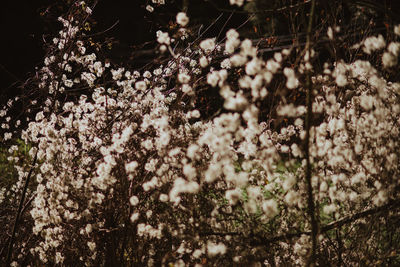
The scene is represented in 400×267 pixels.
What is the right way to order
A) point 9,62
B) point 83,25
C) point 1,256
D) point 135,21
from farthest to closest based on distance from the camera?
point 135,21 < point 9,62 < point 83,25 < point 1,256

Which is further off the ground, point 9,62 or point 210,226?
point 9,62

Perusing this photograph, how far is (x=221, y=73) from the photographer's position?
2.21 metres

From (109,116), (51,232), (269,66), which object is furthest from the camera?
(109,116)

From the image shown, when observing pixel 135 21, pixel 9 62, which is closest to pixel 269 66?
pixel 9 62

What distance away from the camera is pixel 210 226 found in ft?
9.25

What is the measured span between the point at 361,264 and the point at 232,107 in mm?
2068

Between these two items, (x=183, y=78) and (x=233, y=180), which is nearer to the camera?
(x=233, y=180)

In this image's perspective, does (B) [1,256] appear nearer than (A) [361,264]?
No

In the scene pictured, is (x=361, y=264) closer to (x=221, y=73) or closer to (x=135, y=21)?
(x=221, y=73)

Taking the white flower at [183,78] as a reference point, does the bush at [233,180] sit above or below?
below

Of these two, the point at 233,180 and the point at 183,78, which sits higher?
the point at 183,78

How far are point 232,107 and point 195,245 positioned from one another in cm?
154

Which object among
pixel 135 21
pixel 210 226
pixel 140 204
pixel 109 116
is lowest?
pixel 210 226

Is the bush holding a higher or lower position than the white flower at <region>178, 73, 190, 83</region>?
lower
